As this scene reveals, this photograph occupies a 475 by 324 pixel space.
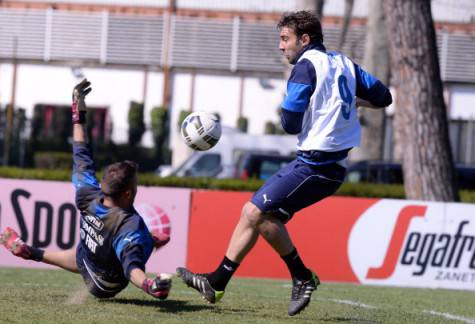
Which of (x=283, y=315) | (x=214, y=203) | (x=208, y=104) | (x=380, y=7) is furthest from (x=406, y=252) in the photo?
(x=208, y=104)

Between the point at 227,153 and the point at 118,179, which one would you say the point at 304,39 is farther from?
the point at 227,153

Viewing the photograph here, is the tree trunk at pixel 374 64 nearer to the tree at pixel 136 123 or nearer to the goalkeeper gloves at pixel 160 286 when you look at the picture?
the tree at pixel 136 123

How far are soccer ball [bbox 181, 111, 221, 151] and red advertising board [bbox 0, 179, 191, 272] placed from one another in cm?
486

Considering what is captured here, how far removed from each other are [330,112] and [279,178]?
55 cm

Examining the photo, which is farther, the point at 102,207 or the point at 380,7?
the point at 380,7

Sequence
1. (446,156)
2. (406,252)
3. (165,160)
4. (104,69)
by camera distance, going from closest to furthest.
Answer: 1. (406,252)
2. (446,156)
3. (165,160)
4. (104,69)

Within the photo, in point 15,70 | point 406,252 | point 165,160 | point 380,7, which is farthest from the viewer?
point 15,70

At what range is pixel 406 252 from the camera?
41.2 ft

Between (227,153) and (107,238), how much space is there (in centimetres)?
1643

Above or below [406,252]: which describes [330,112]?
above

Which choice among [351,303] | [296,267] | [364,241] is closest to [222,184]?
[364,241]

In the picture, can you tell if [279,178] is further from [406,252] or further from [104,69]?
[104,69]

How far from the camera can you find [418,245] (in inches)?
494

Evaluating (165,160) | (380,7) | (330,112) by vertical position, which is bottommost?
(165,160)
